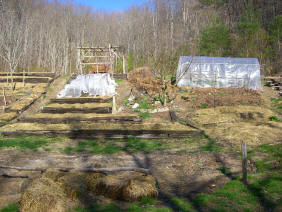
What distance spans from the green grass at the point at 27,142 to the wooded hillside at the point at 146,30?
1279 centimetres

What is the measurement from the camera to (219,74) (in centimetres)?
A: 1988

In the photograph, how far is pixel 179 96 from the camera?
16.7 m

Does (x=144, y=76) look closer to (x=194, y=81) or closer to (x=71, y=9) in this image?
(x=194, y=81)

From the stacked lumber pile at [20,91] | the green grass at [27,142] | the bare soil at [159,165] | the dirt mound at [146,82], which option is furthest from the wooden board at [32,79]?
the bare soil at [159,165]

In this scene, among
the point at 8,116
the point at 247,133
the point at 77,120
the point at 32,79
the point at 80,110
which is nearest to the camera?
the point at 247,133

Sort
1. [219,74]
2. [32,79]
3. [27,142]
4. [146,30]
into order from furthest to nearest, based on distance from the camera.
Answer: [146,30] → [219,74] → [32,79] → [27,142]

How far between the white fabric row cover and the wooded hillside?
18.9 feet

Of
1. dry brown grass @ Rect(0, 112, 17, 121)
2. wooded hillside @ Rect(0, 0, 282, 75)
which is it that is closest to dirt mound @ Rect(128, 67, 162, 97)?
wooded hillside @ Rect(0, 0, 282, 75)

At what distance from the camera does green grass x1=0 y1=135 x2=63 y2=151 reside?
8.59 meters

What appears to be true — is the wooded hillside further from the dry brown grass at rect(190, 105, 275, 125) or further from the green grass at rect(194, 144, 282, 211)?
the green grass at rect(194, 144, 282, 211)

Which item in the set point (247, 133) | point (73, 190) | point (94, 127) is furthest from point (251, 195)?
point (94, 127)

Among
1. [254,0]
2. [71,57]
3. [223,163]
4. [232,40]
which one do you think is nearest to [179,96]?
[223,163]

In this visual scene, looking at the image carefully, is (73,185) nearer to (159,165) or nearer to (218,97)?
(159,165)

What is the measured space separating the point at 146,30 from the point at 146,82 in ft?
60.7
